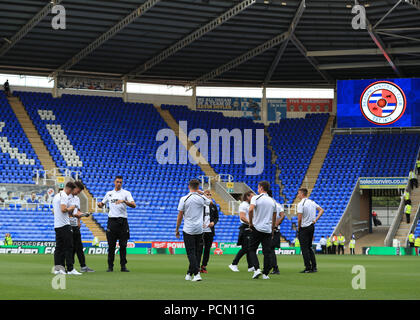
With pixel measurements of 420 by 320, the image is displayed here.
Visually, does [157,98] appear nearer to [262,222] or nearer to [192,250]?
[262,222]

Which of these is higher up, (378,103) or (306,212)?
(378,103)

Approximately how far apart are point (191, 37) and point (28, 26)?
9.99 meters

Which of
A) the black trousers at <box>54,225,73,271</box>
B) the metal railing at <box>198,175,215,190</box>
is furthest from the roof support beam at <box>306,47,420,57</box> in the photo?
the black trousers at <box>54,225,73,271</box>

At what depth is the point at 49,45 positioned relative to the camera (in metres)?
45.6

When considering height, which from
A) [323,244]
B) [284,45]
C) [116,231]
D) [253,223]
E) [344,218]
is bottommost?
[323,244]

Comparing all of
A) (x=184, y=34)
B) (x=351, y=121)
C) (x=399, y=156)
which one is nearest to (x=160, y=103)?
(x=184, y=34)

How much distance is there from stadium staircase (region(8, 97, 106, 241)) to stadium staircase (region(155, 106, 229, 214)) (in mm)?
8995

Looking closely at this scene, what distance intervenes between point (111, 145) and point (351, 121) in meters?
17.0

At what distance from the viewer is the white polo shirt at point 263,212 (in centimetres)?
1577

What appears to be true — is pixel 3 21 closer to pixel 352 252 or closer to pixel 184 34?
pixel 184 34

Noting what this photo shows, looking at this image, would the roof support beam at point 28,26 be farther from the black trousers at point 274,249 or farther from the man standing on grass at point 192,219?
the man standing on grass at point 192,219

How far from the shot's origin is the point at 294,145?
54.0 metres

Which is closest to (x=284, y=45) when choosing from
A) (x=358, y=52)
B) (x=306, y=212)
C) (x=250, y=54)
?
(x=250, y=54)

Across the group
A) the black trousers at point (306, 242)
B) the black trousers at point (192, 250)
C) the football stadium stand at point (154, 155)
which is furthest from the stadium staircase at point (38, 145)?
the black trousers at point (192, 250)
